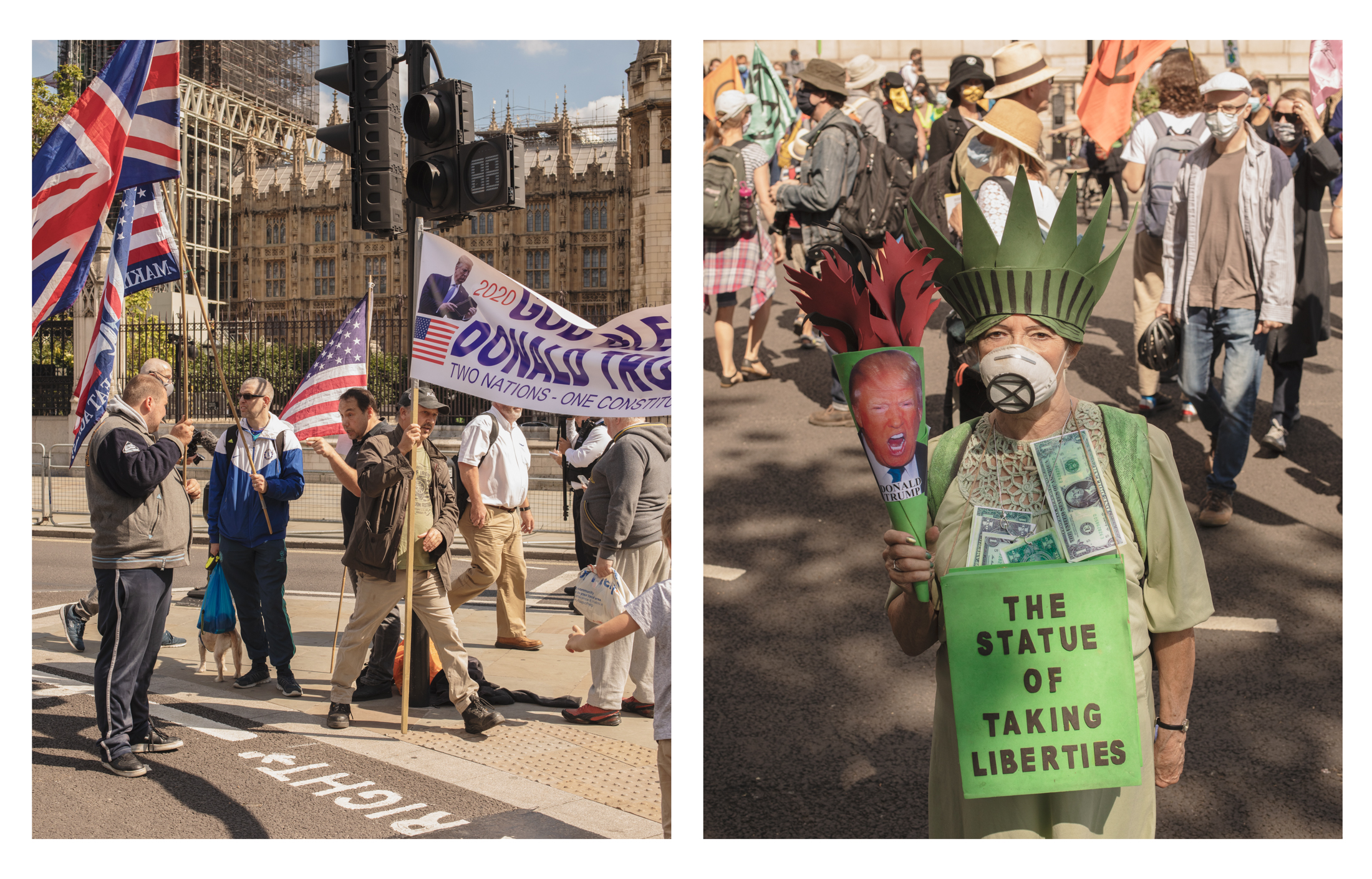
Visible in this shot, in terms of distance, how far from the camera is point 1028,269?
2.54 meters

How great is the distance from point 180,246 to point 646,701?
3.18 m

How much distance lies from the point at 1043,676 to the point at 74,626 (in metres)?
6.37

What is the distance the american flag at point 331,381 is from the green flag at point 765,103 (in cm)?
378

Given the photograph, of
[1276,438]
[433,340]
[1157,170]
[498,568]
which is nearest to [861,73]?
[1157,170]

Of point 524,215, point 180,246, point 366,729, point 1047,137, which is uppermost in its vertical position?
point 524,215

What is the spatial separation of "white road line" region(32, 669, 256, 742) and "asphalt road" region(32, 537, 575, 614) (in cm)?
237

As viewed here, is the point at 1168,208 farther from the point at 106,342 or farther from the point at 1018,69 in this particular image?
the point at 106,342

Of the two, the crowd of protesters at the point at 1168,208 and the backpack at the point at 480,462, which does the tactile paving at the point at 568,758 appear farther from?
the crowd of protesters at the point at 1168,208

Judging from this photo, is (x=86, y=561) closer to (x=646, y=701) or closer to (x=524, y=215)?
(x=646, y=701)

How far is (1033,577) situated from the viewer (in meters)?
2.53

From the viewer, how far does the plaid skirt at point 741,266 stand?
8406 millimetres

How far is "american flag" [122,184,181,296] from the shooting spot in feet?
18.4

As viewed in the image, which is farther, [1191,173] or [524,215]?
[524,215]
